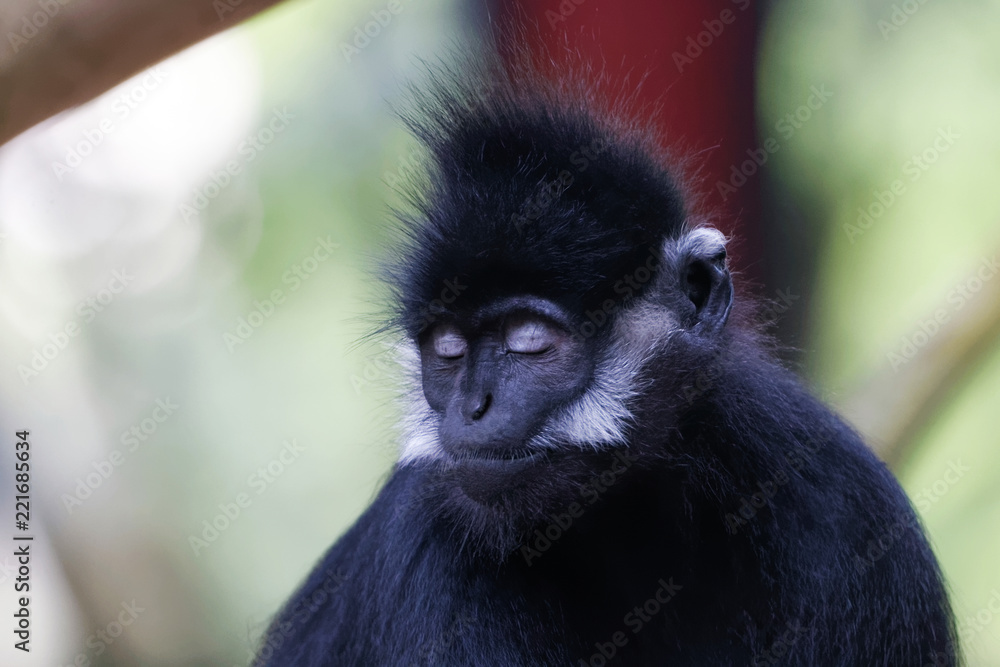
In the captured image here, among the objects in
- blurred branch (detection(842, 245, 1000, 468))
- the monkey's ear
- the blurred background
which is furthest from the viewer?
blurred branch (detection(842, 245, 1000, 468))

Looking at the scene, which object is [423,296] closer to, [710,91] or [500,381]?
[500,381]

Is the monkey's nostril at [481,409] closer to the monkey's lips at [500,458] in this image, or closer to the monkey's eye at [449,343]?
the monkey's lips at [500,458]

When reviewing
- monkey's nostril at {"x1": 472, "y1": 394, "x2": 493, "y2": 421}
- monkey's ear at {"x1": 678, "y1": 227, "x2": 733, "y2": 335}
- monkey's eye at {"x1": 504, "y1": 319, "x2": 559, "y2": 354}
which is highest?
monkey's ear at {"x1": 678, "y1": 227, "x2": 733, "y2": 335}

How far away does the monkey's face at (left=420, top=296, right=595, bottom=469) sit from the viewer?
219 cm

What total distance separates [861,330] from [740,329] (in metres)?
2.27

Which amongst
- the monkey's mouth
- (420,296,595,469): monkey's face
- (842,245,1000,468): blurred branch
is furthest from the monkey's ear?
(842,245,1000,468): blurred branch

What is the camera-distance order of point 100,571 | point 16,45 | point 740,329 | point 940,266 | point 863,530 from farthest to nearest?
point 940,266
point 100,571
point 740,329
point 863,530
point 16,45

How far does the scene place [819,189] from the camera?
4.64m

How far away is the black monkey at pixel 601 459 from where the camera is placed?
2.27 metres

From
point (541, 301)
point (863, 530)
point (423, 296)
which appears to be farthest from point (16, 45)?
point (863, 530)

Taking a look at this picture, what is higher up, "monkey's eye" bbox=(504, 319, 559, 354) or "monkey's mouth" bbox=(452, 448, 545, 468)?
"monkey's eye" bbox=(504, 319, 559, 354)

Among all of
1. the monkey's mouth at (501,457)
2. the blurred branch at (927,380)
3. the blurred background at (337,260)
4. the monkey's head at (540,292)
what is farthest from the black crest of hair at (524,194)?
the blurred branch at (927,380)

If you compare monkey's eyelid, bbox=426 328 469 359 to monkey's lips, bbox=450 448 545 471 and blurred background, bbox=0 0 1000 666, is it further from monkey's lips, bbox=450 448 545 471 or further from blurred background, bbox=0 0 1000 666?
blurred background, bbox=0 0 1000 666

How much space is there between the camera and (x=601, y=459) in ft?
7.50
